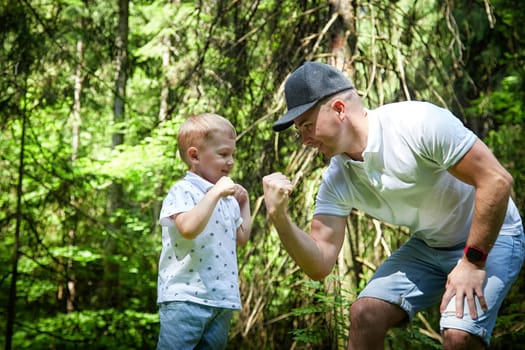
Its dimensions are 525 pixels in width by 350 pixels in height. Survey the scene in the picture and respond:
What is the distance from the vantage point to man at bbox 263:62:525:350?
2.20 metres

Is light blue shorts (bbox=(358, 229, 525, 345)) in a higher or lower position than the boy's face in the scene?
lower

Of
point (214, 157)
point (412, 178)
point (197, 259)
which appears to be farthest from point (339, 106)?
point (197, 259)

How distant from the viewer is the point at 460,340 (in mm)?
2232

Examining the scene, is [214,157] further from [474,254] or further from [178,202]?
[474,254]

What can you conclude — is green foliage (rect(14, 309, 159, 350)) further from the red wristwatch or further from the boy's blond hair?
the red wristwatch

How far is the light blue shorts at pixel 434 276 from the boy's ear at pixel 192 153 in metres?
0.96

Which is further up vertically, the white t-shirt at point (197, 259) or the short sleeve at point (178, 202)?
the short sleeve at point (178, 202)

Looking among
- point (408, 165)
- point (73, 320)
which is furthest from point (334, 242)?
point (73, 320)

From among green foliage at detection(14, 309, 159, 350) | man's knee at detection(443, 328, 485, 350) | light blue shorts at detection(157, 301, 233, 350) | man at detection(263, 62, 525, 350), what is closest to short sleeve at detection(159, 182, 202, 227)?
light blue shorts at detection(157, 301, 233, 350)

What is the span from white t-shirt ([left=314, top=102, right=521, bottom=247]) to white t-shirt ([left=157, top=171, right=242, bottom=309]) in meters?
0.47

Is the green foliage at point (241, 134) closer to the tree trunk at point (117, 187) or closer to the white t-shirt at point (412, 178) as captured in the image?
the tree trunk at point (117, 187)

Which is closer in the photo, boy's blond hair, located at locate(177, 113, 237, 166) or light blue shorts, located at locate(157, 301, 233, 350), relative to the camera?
light blue shorts, located at locate(157, 301, 233, 350)

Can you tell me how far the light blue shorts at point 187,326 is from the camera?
2.40 metres

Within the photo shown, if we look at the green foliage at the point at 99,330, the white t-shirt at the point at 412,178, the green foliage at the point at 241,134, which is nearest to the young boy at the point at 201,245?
the white t-shirt at the point at 412,178
